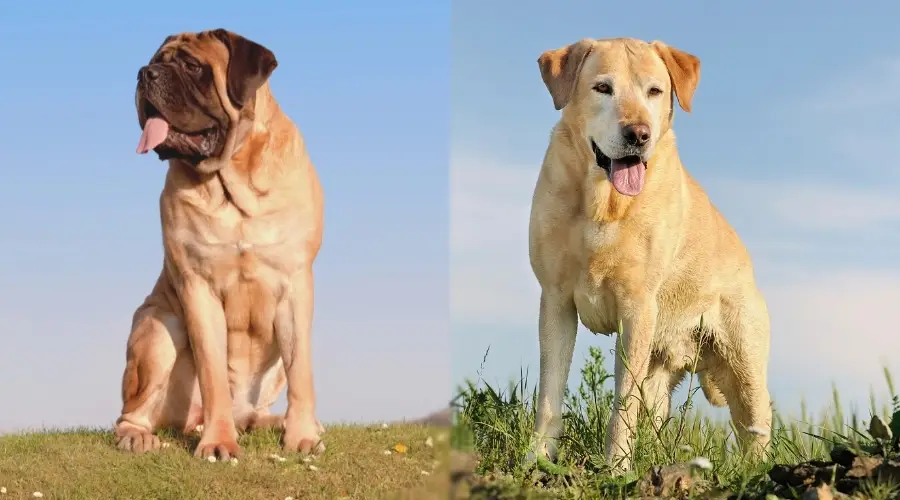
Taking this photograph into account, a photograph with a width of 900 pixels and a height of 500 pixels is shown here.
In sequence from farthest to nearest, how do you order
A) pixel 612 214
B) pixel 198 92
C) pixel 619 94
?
1. pixel 198 92
2. pixel 612 214
3. pixel 619 94

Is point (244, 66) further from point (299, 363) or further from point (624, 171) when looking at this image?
point (624, 171)

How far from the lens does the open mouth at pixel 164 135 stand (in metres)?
5.88

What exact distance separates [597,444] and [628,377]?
0.44m

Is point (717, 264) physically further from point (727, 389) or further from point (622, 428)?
point (622, 428)

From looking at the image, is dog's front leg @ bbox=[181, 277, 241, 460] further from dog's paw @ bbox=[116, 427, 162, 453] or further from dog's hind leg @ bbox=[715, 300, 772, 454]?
dog's hind leg @ bbox=[715, 300, 772, 454]

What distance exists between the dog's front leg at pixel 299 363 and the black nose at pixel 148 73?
1.49m

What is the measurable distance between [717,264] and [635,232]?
3.30 feet

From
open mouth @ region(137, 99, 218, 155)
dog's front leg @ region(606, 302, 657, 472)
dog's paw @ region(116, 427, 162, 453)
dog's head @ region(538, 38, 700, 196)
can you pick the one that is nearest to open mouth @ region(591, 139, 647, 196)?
dog's head @ region(538, 38, 700, 196)

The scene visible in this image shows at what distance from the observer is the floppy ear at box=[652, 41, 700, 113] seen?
5148 mm

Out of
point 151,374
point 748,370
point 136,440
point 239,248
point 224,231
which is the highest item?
point 224,231

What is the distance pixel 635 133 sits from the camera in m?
4.76

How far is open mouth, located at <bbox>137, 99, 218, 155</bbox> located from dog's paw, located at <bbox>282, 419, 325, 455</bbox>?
70.7 inches

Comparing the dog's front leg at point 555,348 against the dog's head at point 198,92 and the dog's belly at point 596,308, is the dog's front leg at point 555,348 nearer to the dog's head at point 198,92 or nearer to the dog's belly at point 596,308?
the dog's belly at point 596,308

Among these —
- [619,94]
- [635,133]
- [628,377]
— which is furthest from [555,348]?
[619,94]
